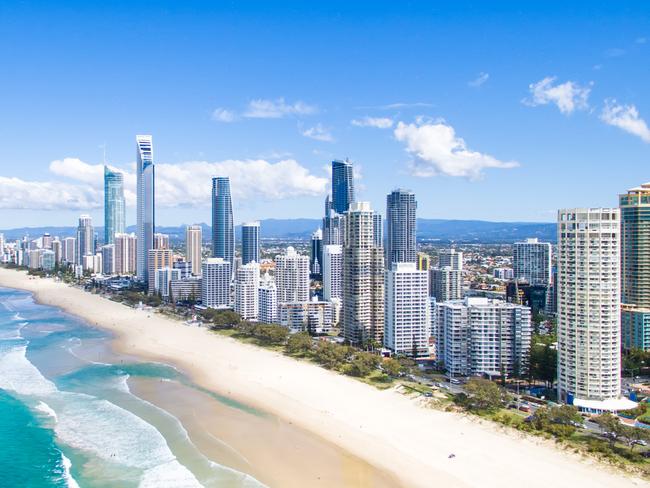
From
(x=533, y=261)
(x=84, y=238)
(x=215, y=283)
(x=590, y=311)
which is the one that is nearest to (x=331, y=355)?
(x=590, y=311)

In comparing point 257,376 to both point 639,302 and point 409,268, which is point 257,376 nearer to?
point 409,268

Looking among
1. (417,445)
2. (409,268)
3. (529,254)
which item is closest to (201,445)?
(417,445)

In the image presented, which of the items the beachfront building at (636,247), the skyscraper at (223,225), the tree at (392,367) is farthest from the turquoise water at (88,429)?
the skyscraper at (223,225)

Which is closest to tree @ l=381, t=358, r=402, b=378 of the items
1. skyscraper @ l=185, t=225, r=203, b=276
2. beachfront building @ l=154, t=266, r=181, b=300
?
beachfront building @ l=154, t=266, r=181, b=300

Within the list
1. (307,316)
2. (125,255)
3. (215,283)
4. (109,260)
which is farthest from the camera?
(125,255)

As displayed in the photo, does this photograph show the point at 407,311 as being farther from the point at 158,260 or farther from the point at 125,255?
the point at 125,255

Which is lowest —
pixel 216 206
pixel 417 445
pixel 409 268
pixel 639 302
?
pixel 417 445

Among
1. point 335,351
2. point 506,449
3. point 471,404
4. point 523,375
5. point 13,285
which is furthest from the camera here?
point 13,285
